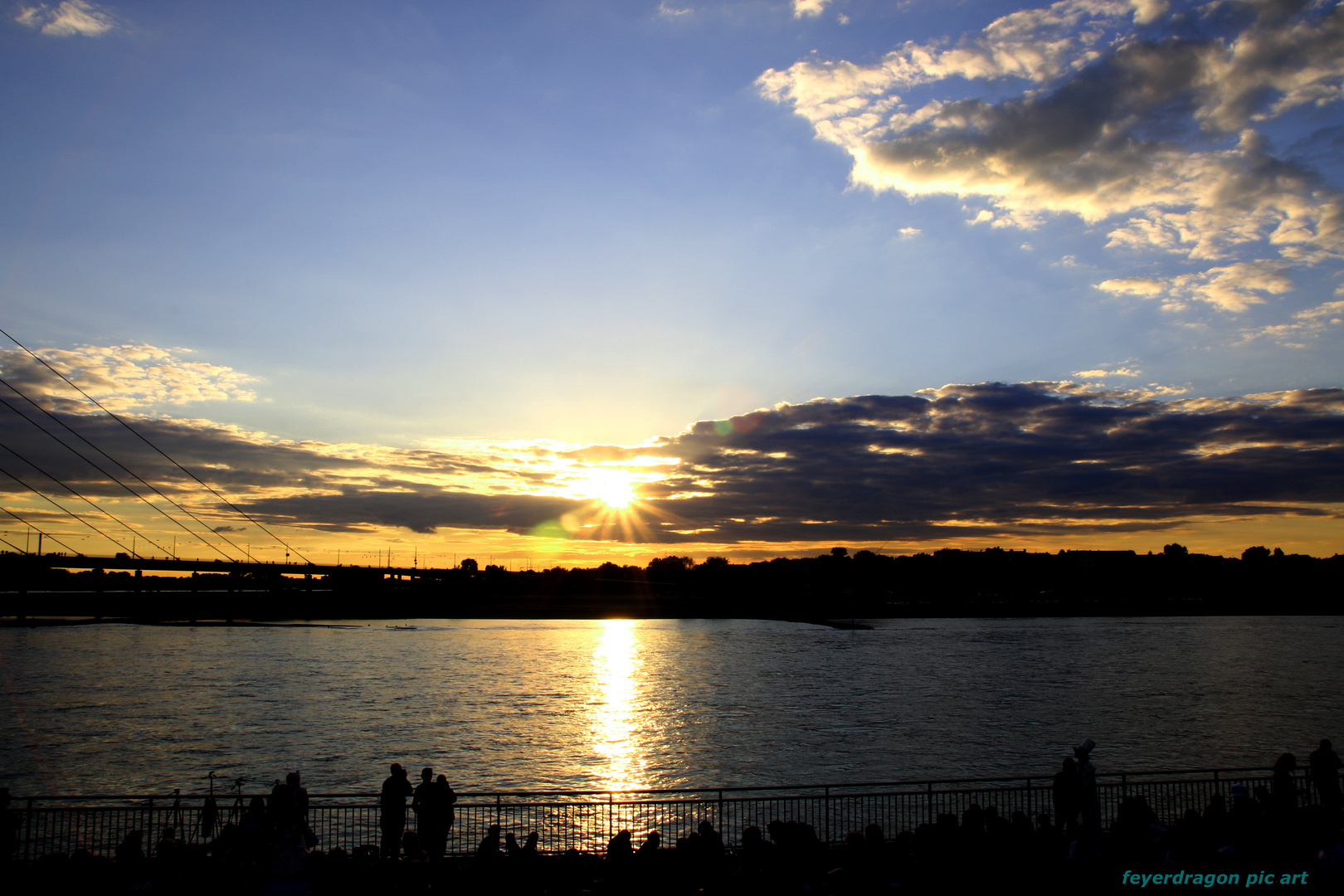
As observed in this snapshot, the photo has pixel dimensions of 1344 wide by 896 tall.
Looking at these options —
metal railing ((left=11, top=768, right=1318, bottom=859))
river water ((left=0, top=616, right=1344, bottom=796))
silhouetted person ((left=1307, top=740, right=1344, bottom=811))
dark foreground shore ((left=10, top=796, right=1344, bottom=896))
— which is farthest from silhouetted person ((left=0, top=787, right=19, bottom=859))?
silhouetted person ((left=1307, top=740, right=1344, bottom=811))

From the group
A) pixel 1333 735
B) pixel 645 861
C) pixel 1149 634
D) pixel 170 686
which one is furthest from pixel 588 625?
pixel 645 861

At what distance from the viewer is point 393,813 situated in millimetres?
16484

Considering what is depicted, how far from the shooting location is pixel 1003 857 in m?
11.7

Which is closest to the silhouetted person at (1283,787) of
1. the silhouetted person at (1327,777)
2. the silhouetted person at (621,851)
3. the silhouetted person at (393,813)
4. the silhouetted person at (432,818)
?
the silhouetted person at (1327,777)

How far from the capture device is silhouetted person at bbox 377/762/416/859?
16.5m

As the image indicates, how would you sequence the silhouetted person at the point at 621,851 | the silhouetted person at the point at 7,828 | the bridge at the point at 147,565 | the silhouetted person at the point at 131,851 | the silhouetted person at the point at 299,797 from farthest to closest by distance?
the bridge at the point at 147,565 → the silhouetted person at the point at 7,828 → the silhouetted person at the point at 131,851 → the silhouetted person at the point at 621,851 → the silhouetted person at the point at 299,797

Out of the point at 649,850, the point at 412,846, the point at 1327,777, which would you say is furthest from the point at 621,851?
the point at 1327,777

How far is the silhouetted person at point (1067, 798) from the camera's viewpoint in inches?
578

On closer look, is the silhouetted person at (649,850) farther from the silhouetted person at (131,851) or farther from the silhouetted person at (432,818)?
the silhouetted person at (131,851)

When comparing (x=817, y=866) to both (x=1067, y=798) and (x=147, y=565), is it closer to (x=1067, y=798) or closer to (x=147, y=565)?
(x=1067, y=798)

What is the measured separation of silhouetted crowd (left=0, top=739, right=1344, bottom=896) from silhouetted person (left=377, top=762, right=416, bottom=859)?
304 centimetres

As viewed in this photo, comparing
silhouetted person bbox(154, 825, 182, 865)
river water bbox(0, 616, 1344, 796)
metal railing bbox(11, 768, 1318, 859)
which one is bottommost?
river water bbox(0, 616, 1344, 796)

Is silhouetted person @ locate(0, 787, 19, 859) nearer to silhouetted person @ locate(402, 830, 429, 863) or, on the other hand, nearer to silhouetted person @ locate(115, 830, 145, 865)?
silhouetted person @ locate(115, 830, 145, 865)

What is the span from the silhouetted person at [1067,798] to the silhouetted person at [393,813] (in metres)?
12.2
